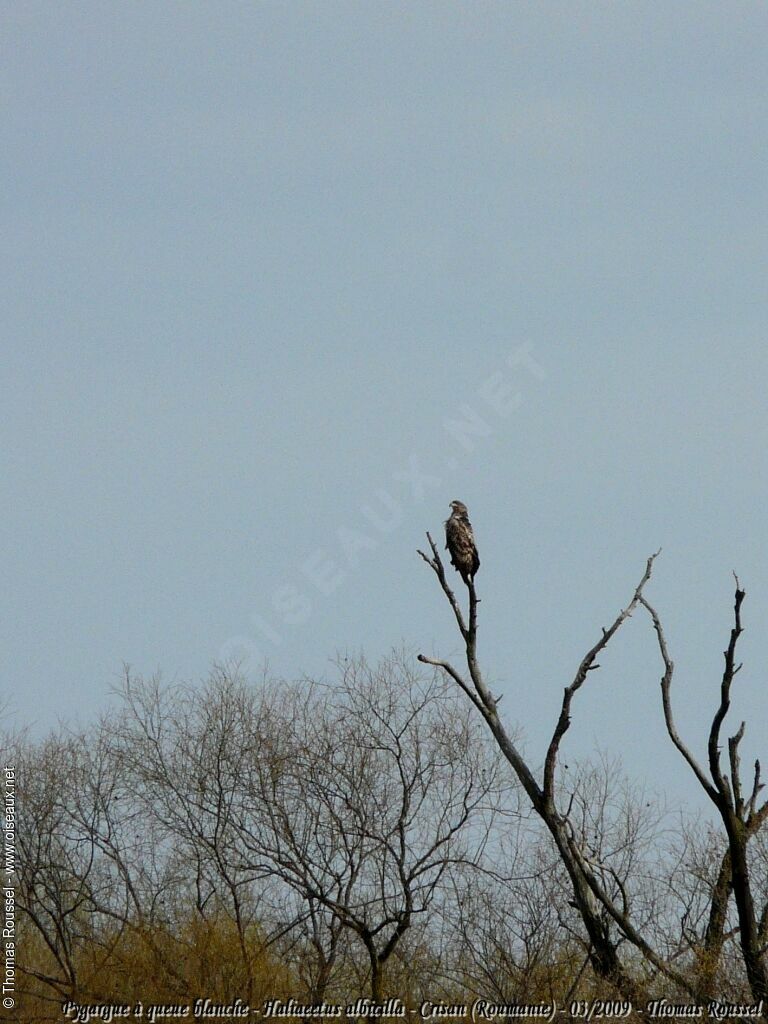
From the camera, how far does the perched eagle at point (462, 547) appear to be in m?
13.1

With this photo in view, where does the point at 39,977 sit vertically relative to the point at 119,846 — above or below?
below

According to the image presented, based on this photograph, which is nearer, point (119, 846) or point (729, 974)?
point (729, 974)

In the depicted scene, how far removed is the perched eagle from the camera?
43.0 feet

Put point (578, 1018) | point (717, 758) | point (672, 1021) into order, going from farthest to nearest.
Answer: point (578, 1018) < point (672, 1021) < point (717, 758)

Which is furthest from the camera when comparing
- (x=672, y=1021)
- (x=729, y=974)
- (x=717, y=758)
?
(x=729, y=974)

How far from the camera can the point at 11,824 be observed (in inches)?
965

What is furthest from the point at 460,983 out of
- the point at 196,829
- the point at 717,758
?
the point at 717,758

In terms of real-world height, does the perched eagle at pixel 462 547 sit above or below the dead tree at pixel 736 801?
above

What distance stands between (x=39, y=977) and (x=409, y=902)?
20.7ft

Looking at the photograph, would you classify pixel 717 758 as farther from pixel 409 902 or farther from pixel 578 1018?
pixel 409 902

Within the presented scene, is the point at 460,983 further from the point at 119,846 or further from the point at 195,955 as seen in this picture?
the point at 119,846

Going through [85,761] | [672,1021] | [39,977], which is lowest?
[672,1021]

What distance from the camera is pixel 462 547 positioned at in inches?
518

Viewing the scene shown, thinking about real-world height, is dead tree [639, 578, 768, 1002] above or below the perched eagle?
below
